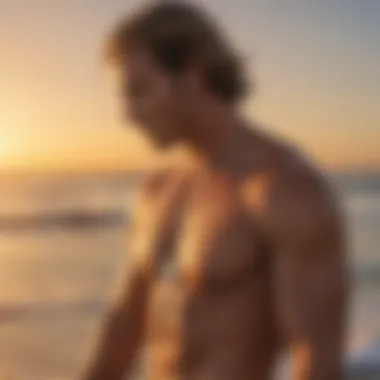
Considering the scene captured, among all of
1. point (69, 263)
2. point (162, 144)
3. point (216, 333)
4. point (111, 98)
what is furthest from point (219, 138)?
point (69, 263)

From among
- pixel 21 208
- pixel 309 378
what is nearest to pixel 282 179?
pixel 309 378

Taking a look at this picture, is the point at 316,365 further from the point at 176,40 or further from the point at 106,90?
the point at 106,90

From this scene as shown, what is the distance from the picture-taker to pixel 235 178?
0.81 metres

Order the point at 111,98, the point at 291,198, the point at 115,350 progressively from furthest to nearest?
the point at 111,98
the point at 115,350
the point at 291,198

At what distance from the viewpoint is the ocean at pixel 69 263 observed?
2939mm

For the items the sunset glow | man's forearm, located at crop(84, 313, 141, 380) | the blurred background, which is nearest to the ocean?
the blurred background

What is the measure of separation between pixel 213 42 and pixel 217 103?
51 mm

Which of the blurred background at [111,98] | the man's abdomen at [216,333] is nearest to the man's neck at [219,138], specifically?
the man's abdomen at [216,333]

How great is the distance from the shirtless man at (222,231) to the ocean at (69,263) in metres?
1.15

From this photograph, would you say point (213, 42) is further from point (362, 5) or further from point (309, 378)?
point (362, 5)

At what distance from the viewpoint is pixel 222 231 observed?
816 millimetres

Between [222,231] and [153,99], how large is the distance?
12cm

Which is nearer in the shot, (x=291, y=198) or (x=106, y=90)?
(x=291, y=198)

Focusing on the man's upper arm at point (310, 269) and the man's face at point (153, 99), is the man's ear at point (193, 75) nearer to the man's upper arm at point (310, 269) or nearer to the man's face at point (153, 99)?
the man's face at point (153, 99)
